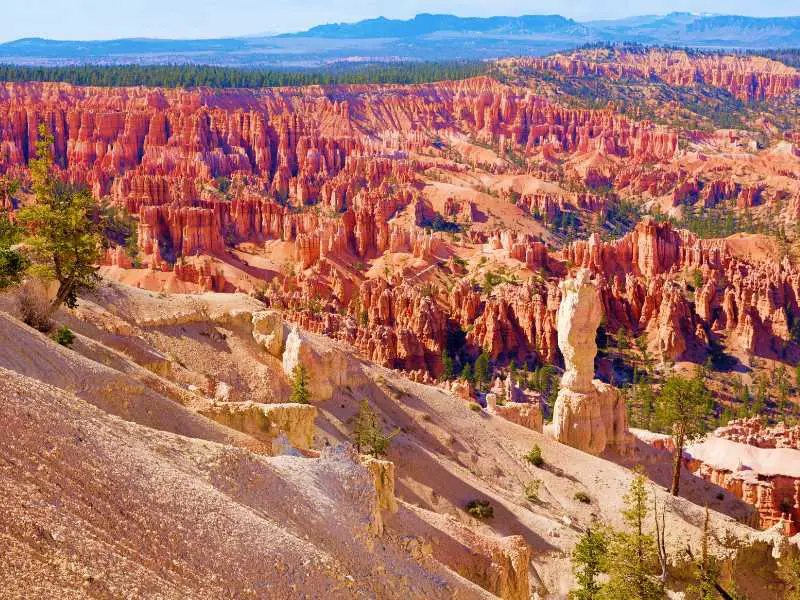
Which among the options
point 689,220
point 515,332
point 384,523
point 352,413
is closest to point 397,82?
point 689,220

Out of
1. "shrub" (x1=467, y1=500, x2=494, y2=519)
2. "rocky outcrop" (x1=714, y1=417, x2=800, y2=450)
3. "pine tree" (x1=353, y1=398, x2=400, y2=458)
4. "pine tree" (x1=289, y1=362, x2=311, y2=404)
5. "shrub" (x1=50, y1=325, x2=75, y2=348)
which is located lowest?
"rocky outcrop" (x1=714, y1=417, x2=800, y2=450)

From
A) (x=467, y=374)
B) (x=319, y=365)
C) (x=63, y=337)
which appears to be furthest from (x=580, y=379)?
(x=467, y=374)

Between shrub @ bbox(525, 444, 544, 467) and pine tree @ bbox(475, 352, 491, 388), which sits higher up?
shrub @ bbox(525, 444, 544, 467)

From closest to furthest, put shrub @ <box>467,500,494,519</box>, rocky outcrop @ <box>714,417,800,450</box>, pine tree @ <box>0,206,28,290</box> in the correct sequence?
pine tree @ <box>0,206,28,290</box>, shrub @ <box>467,500,494,519</box>, rocky outcrop @ <box>714,417,800,450</box>

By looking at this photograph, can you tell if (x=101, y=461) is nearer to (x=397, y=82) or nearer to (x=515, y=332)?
(x=515, y=332)

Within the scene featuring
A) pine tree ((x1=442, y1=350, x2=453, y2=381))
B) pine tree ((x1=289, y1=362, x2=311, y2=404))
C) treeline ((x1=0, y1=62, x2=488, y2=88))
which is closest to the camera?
pine tree ((x1=289, y1=362, x2=311, y2=404))

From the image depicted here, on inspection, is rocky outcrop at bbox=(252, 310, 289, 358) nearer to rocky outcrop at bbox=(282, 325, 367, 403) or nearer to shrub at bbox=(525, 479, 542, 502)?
rocky outcrop at bbox=(282, 325, 367, 403)

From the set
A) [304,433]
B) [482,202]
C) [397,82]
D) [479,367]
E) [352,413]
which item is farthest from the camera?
[397,82]

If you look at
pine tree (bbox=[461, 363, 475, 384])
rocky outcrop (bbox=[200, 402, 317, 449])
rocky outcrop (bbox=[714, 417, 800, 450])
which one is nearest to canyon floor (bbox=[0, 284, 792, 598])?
rocky outcrop (bbox=[200, 402, 317, 449])
